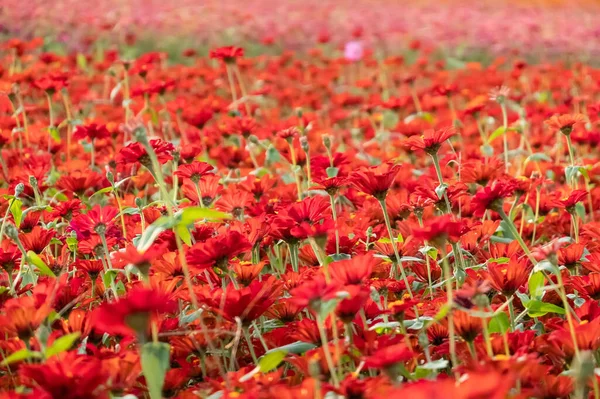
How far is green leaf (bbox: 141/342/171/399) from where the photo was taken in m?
1.06

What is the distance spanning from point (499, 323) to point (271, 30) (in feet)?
22.7

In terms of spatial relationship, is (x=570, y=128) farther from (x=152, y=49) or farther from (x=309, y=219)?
(x=152, y=49)

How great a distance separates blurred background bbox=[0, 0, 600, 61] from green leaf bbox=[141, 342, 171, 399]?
4.57 metres

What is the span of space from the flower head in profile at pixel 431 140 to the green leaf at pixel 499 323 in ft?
1.52

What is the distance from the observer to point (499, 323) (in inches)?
52.3

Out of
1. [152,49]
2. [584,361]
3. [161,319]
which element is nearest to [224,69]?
[152,49]

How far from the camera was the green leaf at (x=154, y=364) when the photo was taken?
106cm

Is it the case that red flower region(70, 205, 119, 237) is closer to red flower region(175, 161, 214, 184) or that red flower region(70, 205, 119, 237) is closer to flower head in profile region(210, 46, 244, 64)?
red flower region(175, 161, 214, 184)

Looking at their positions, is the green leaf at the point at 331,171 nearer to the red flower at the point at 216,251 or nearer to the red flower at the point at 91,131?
the red flower at the point at 216,251

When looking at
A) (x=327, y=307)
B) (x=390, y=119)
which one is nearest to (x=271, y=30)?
(x=390, y=119)

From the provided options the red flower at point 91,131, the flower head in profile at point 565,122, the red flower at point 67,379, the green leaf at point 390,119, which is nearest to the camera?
the red flower at point 67,379

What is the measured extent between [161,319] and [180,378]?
12 centimetres

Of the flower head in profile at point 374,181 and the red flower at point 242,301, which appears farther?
the flower head in profile at point 374,181

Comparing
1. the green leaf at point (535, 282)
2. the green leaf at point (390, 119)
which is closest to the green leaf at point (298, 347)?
the green leaf at point (535, 282)
